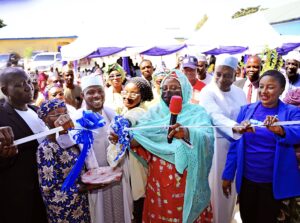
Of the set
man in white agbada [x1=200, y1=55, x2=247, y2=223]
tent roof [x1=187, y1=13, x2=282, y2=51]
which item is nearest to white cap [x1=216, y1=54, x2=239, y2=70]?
man in white agbada [x1=200, y1=55, x2=247, y2=223]

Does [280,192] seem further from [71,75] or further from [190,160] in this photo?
[71,75]

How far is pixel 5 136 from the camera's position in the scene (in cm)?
198

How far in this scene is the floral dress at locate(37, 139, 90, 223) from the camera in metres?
2.30

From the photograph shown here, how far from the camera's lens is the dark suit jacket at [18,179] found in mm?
2385

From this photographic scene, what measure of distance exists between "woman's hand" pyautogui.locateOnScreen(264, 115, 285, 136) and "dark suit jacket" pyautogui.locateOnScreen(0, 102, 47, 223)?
75.1 inches

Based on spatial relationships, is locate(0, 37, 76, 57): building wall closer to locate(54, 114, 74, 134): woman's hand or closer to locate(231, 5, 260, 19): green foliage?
locate(54, 114, 74, 134): woman's hand

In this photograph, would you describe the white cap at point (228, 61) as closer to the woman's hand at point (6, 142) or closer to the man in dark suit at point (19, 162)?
the man in dark suit at point (19, 162)

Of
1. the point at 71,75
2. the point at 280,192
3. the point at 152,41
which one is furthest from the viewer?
the point at 152,41

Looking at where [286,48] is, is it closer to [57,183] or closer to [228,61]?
[228,61]

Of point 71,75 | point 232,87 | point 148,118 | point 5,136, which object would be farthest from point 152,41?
point 5,136

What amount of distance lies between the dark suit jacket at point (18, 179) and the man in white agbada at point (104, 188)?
0.64 metres

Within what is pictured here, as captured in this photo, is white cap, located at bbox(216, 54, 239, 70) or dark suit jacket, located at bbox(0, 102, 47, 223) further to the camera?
white cap, located at bbox(216, 54, 239, 70)

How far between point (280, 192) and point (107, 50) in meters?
9.12

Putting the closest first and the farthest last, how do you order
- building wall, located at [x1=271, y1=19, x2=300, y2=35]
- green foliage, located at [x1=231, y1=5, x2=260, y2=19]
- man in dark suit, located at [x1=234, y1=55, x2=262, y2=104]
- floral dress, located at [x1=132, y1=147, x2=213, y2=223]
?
floral dress, located at [x1=132, y1=147, x2=213, y2=223] → man in dark suit, located at [x1=234, y1=55, x2=262, y2=104] → building wall, located at [x1=271, y1=19, x2=300, y2=35] → green foliage, located at [x1=231, y1=5, x2=260, y2=19]
